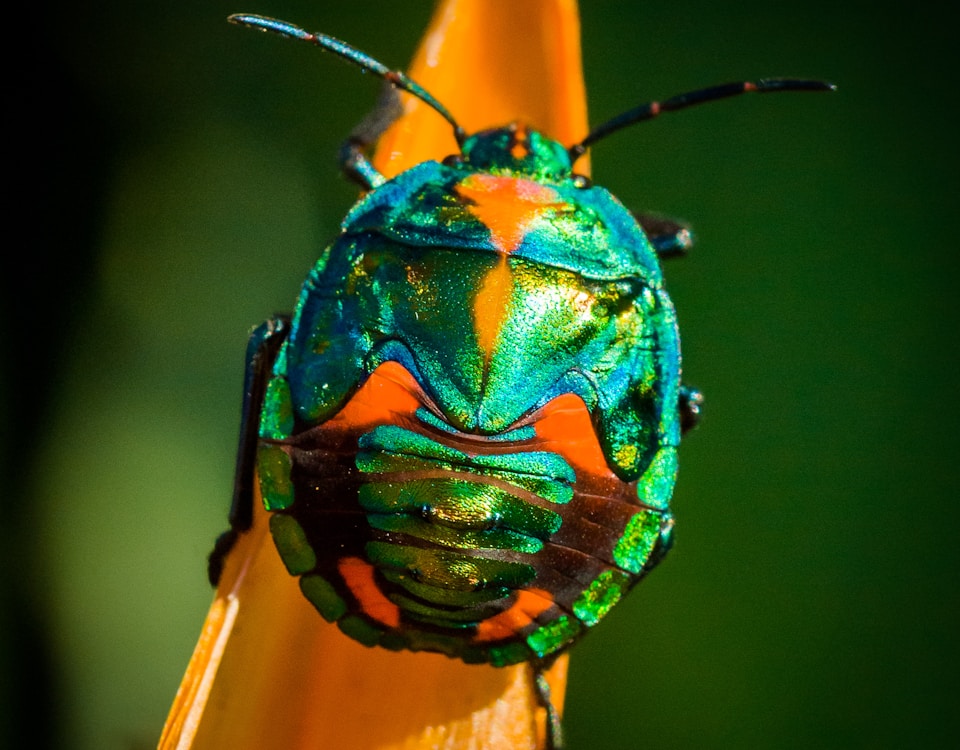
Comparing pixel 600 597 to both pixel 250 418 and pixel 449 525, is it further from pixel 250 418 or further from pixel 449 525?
pixel 250 418

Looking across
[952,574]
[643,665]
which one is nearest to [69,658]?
[643,665]

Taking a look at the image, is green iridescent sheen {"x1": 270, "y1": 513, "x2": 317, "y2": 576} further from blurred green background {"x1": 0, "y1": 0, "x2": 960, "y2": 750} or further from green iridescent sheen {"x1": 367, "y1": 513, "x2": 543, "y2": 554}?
blurred green background {"x1": 0, "y1": 0, "x2": 960, "y2": 750}

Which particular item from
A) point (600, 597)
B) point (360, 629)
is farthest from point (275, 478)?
point (600, 597)

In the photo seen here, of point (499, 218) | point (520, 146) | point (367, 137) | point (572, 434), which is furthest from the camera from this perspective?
point (367, 137)

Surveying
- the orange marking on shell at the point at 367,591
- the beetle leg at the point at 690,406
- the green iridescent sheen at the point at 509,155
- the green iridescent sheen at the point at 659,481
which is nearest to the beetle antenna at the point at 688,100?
the green iridescent sheen at the point at 509,155

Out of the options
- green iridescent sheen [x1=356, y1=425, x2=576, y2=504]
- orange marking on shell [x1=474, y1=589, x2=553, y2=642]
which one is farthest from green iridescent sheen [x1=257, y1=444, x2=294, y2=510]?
orange marking on shell [x1=474, y1=589, x2=553, y2=642]

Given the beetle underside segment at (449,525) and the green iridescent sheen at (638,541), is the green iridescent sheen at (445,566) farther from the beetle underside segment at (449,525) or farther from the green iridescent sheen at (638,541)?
the green iridescent sheen at (638,541)
